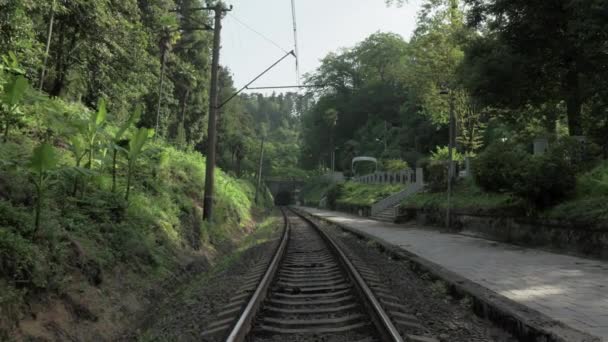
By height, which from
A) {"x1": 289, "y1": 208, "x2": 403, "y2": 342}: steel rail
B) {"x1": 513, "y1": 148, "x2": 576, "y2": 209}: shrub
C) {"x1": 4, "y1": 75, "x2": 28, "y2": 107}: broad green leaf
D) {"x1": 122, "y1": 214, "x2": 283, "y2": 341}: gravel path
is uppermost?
{"x1": 4, "y1": 75, "x2": 28, "y2": 107}: broad green leaf

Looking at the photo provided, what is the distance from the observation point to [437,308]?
646 cm

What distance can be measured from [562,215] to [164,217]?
10.1 m

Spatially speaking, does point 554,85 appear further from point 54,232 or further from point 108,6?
point 54,232

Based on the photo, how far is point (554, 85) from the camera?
19359mm

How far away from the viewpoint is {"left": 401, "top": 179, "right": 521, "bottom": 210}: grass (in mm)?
15211

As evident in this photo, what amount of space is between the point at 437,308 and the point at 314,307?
6.01 ft

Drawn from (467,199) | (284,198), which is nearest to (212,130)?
(467,199)

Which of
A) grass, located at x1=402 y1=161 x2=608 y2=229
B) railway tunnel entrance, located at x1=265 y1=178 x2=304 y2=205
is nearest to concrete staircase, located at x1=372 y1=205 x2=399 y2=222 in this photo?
grass, located at x1=402 y1=161 x2=608 y2=229

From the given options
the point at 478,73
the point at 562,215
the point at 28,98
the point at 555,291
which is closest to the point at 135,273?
the point at 28,98

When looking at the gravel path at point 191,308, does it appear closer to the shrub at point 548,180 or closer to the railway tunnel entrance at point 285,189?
the shrub at point 548,180

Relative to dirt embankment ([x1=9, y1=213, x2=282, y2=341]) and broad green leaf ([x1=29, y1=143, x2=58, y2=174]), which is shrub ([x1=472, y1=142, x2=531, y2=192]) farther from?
broad green leaf ([x1=29, y1=143, x2=58, y2=174])

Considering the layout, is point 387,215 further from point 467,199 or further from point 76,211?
point 76,211

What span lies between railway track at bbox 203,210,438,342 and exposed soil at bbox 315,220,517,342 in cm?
27

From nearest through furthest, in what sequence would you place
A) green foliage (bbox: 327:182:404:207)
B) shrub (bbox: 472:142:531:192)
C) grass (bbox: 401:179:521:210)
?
1. shrub (bbox: 472:142:531:192)
2. grass (bbox: 401:179:521:210)
3. green foliage (bbox: 327:182:404:207)
